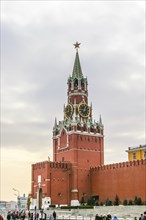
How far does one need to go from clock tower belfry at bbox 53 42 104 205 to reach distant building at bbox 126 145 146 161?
5.43 metres

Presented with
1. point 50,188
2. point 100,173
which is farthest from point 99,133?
point 50,188

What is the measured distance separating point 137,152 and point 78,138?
407 inches

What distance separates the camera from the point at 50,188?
204 ft

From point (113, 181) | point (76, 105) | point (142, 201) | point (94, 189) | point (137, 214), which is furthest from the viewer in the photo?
point (76, 105)

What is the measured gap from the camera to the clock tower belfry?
65.1 metres

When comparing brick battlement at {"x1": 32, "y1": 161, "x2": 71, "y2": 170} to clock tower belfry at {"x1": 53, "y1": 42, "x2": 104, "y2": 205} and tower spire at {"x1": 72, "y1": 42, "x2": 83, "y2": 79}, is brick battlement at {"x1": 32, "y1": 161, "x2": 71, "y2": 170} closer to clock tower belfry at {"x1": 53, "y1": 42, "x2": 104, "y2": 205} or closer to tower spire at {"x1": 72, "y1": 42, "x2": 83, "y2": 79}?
clock tower belfry at {"x1": 53, "y1": 42, "x2": 104, "y2": 205}

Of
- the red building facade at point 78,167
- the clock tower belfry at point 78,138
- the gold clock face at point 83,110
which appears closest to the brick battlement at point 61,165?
the red building facade at point 78,167

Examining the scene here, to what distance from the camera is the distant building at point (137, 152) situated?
63188 mm

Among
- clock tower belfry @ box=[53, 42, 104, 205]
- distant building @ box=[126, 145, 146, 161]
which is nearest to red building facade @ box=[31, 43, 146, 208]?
clock tower belfry @ box=[53, 42, 104, 205]

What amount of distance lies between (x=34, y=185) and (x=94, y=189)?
1035 centimetres

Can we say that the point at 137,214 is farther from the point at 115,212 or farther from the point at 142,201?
the point at 142,201

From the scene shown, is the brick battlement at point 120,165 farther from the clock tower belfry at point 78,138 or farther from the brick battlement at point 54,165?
the brick battlement at point 54,165

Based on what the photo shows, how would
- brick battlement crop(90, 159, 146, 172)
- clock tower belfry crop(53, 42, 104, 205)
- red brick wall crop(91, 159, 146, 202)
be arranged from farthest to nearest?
clock tower belfry crop(53, 42, 104, 205)
brick battlement crop(90, 159, 146, 172)
red brick wall crop(91, 159, 146, 202)

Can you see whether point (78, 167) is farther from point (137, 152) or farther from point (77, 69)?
A: point (77, 69)
